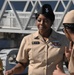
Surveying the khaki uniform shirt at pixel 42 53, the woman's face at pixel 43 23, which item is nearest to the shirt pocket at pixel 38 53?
the khaki uniform shirt at pixel 42 53

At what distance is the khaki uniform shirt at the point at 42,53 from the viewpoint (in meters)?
3.67

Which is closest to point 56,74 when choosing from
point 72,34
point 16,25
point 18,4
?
point 72,34

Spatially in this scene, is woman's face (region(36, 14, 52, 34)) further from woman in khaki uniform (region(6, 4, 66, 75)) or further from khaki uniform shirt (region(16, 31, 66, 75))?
khaki uniform shirt (region(16, 31, 66, 75))

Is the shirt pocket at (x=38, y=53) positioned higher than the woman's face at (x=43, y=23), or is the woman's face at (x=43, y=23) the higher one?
the woman's face at (x=43, y=23)

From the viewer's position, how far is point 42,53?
366 centimetres

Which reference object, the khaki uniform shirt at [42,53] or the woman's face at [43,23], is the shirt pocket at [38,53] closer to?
the khaki uniform shirt at [42,53]

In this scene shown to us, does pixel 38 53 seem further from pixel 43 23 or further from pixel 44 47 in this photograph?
pixel 43 23

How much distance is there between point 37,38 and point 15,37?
23244 millimetres

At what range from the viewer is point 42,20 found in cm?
366

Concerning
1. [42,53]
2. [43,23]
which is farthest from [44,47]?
[43,23]

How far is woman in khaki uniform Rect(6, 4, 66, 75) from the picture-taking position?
12.0ft

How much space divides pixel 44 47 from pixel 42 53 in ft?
0.20

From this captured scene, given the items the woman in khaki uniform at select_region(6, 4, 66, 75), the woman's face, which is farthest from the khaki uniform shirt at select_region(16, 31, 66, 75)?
the woman's face

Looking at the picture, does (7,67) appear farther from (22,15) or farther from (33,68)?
(22,15)
